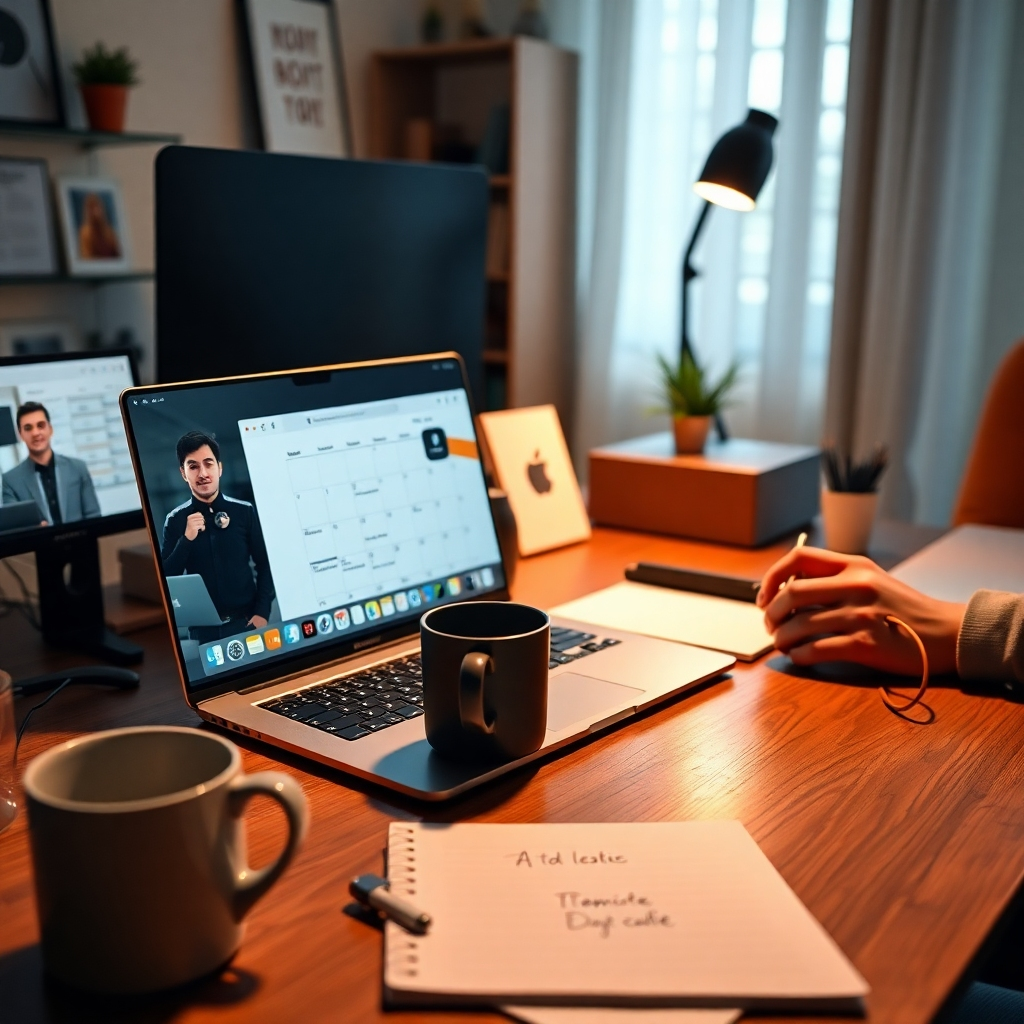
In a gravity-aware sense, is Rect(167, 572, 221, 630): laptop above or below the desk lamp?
below

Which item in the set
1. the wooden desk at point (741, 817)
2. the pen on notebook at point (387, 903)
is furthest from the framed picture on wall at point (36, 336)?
the pen on notebook at point (387, 903)

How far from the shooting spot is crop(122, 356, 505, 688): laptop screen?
33.2 inches

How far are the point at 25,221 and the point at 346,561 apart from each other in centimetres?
209

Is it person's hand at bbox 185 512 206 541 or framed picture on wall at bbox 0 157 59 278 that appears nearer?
person's hand at bbox 185 512 206 541

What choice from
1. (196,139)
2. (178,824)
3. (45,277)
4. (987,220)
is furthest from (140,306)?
(178,824)

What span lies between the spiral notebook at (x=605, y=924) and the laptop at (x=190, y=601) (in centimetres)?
25

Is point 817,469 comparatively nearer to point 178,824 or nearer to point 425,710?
point 425,710

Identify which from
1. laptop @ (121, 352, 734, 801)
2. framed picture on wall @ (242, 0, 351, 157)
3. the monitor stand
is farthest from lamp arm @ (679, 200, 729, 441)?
framed picture on wall @ (242, 0, 351, 157)

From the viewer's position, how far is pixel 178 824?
20.7 inches

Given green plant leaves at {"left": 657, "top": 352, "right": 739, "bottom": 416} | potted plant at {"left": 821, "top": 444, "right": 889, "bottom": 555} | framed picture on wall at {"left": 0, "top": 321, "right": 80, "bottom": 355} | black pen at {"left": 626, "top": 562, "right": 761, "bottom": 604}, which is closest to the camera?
black pen at {"left": 626, "top": 562, "right": 761, "bottom": 604}

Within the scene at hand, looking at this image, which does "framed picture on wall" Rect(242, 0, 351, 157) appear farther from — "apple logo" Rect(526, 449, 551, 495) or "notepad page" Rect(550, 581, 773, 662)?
"notepad page" Rect(550, 581, 773, 662)

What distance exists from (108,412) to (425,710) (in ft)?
1.66

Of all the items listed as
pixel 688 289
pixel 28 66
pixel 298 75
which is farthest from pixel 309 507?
pixel 298 75

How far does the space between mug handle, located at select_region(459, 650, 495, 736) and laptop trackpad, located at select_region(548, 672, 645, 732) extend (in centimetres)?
11
